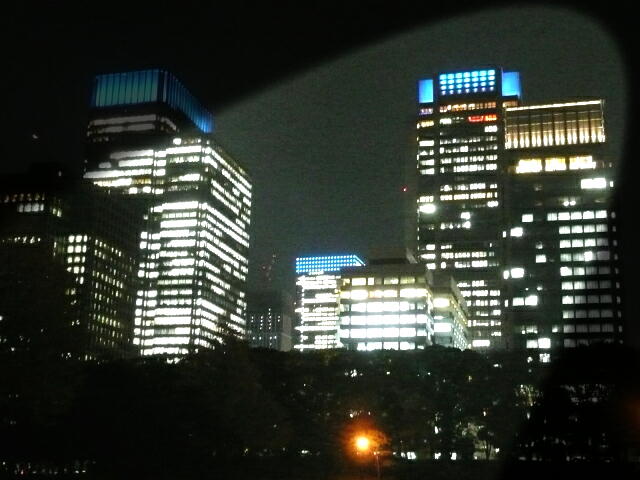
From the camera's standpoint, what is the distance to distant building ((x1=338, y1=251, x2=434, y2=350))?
152 meters

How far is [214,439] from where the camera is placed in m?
67.3

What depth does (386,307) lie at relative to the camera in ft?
506

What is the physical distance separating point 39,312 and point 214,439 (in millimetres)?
24259

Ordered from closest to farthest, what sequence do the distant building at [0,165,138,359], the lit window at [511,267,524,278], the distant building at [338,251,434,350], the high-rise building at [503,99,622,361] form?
the distant building at [338,251,434,350], the distant building at [0,165,138,359], the high-rise building at [503,99,622,361], the lit window at [511,267,524,278]

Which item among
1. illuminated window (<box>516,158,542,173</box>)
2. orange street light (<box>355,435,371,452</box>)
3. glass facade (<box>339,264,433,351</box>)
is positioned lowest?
orange street light (<box>355,435,371,452</box>)

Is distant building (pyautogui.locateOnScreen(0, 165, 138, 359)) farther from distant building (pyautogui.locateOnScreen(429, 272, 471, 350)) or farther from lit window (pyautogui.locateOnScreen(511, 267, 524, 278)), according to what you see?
lit window (pyautogui.locateOnScreen(511, 267, 524, 278))

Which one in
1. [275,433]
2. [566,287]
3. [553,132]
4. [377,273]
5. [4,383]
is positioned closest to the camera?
[4,383]

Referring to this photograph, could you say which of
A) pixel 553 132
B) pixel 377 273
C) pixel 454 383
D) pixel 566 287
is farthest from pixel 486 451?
pixel 553 132

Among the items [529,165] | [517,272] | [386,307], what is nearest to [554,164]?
[529,165]

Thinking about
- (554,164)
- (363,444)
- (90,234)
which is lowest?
(363,444)

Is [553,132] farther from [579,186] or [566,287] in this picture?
[566,287]

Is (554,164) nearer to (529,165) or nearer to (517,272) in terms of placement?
(529,165)

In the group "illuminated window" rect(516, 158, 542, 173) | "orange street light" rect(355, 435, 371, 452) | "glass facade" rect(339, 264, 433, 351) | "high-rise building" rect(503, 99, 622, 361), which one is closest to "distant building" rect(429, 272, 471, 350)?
"glass facade" rect(339, 264, 433, 351)

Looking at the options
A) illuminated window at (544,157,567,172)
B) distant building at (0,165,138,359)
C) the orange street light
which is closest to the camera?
the orange street light
